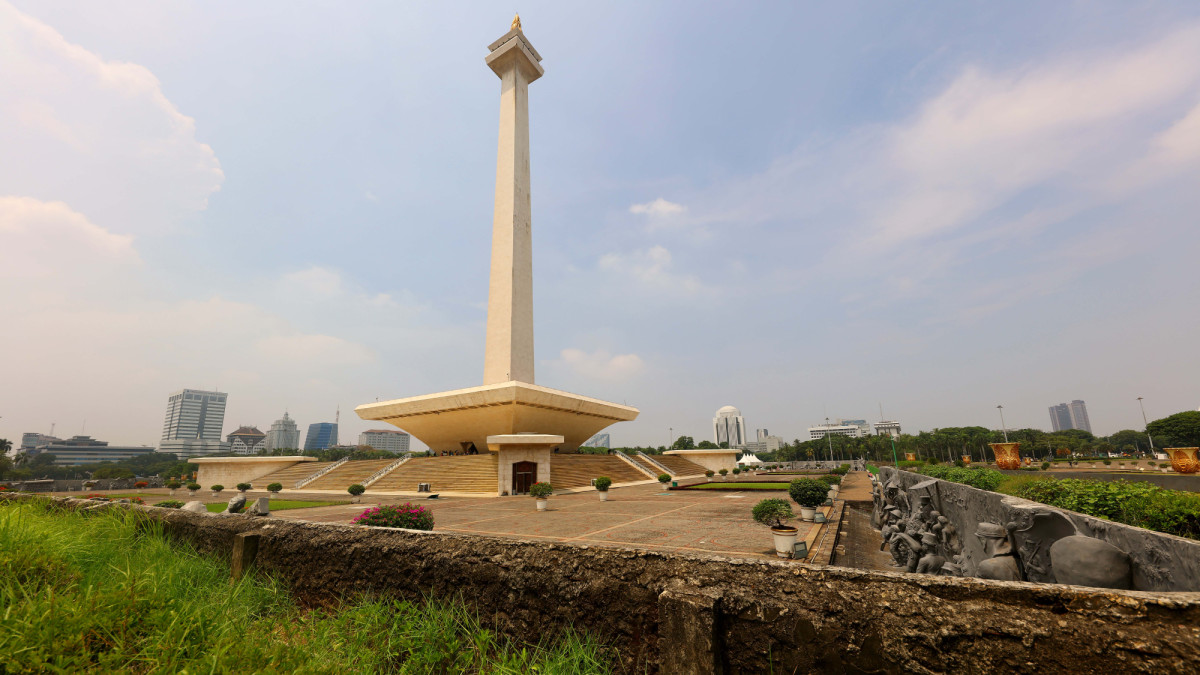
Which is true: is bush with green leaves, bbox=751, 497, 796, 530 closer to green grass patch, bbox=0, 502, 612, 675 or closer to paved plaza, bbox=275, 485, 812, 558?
paved plaza, bbox=275, 485, 812, 558

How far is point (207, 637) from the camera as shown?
3.11 m

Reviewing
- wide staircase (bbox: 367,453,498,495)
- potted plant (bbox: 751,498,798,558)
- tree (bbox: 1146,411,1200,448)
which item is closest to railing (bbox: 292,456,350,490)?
wide staircase (bbox: 367,453,498,495)

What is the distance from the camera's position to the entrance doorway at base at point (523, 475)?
97.9ft

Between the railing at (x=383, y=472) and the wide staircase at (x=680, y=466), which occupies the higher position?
the railing at (x=383, y=472)

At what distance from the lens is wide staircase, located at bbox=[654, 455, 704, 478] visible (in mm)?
51397

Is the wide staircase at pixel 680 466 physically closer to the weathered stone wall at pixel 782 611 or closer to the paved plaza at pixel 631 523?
the paved plaza at pixel 631 523

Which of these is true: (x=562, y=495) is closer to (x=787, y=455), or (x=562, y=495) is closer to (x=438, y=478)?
(x=438, y=478)

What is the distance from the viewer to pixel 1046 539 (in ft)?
16.4

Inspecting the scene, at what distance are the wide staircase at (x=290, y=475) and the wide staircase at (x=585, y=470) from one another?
22.3 metres

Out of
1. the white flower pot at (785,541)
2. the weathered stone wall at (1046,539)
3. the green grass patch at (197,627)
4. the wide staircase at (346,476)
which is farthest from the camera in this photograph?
the wide staircase at (346,476)

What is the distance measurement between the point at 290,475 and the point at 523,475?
2592cm

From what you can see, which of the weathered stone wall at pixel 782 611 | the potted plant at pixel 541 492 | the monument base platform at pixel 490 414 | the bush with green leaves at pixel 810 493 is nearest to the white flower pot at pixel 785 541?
the bush with green leaves at pixel 810 493

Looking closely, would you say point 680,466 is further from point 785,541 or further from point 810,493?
point 785,541

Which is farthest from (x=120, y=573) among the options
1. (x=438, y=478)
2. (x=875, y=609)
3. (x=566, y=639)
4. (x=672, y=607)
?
(x=438, y=478)
